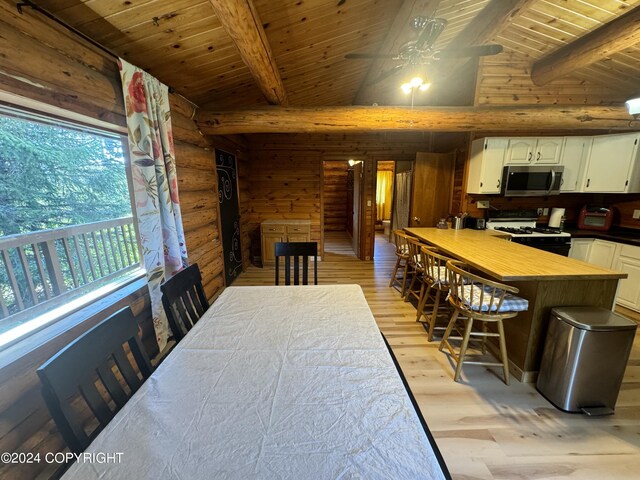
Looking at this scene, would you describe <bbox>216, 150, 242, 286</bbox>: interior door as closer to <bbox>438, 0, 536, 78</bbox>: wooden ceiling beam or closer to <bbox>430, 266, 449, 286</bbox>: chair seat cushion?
<bbox>430, 266, 449, 286</bbox>: chair seat cushion

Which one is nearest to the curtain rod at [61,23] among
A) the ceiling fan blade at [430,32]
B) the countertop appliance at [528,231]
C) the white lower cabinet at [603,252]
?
the ceiling fan blade at [430,32]

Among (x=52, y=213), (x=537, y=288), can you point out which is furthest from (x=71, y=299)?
(x=537, y=288)

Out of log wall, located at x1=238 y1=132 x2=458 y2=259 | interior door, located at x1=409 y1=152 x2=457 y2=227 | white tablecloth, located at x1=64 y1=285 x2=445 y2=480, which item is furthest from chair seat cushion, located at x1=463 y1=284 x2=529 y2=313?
log wall, located at x1=238 y1=132 x2=458 y2=259

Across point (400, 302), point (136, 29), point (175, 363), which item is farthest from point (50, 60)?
point (400, 302)

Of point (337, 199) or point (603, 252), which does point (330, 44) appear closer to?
point (603, 252)

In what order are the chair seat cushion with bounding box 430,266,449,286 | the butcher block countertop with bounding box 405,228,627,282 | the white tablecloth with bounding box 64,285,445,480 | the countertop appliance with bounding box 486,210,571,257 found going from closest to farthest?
the white tablecloth with bounding box 64,285,445,480
the butcher block countertop with bounding box 405,228,627,282
the chair seat cushion with bounding box 430,266,449,286
the countertop appliance with bounding box 486,210,571,257

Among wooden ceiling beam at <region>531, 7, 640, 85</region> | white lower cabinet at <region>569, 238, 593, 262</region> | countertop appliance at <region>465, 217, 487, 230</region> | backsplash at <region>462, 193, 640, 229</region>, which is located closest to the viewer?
wooden ceiling beam at <region>531, 7, 640, 85</region>

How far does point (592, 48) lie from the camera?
2.42 metres

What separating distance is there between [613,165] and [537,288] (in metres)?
3.00

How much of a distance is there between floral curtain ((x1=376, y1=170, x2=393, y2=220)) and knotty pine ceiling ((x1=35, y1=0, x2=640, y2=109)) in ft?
13.4

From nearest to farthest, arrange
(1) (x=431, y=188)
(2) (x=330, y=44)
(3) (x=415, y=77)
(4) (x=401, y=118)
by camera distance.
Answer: (3) (x=415, y=77) → (2) (x=330, y=44) → (4) (x=401, y=118) → (1) (x=431, y=188)

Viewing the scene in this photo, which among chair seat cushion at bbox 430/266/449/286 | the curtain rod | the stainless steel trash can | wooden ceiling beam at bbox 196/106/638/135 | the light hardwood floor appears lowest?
the light hardwood floor

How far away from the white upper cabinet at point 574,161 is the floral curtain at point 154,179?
484 cm

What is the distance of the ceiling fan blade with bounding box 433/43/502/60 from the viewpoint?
1.82 meters
